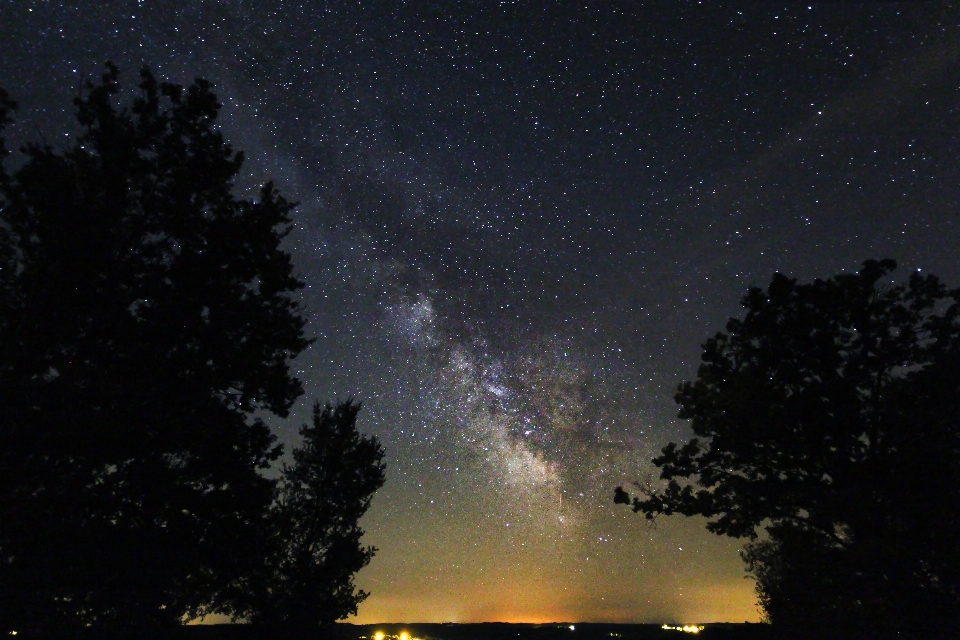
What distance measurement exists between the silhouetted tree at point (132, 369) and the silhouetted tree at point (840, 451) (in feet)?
41.9

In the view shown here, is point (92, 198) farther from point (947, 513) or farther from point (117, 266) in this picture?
point (947, 513)

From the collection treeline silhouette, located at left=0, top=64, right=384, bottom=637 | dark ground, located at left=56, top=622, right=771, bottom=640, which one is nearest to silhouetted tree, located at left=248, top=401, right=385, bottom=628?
dark ground, located at left=56, top=622, right=771, bottom=640

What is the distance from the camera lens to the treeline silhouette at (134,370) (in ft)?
43.6

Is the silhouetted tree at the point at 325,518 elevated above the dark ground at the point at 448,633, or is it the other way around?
the silhouetted tree at the point at 325,518

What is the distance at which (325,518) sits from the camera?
94.3 ft

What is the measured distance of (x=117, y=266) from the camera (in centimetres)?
1516

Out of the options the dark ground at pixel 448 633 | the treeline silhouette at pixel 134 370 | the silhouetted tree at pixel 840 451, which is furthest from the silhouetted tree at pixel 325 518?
the silhouetted tree at pixel 840 451

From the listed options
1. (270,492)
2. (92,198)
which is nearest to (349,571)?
(270,492)

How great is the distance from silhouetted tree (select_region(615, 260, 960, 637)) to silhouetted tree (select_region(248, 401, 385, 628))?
15.1 meters

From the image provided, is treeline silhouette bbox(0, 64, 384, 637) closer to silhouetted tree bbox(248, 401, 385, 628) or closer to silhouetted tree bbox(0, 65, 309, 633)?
silhouetted tree bbox(0, 65, 309, 633)

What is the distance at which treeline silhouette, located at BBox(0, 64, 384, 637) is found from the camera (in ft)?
43.6

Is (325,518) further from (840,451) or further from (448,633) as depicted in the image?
(840,451)

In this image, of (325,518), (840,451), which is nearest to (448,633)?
(325,518)

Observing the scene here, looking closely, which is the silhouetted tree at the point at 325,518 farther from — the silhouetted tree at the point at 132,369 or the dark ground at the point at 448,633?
the silhouetted tree at the point at 132,369
